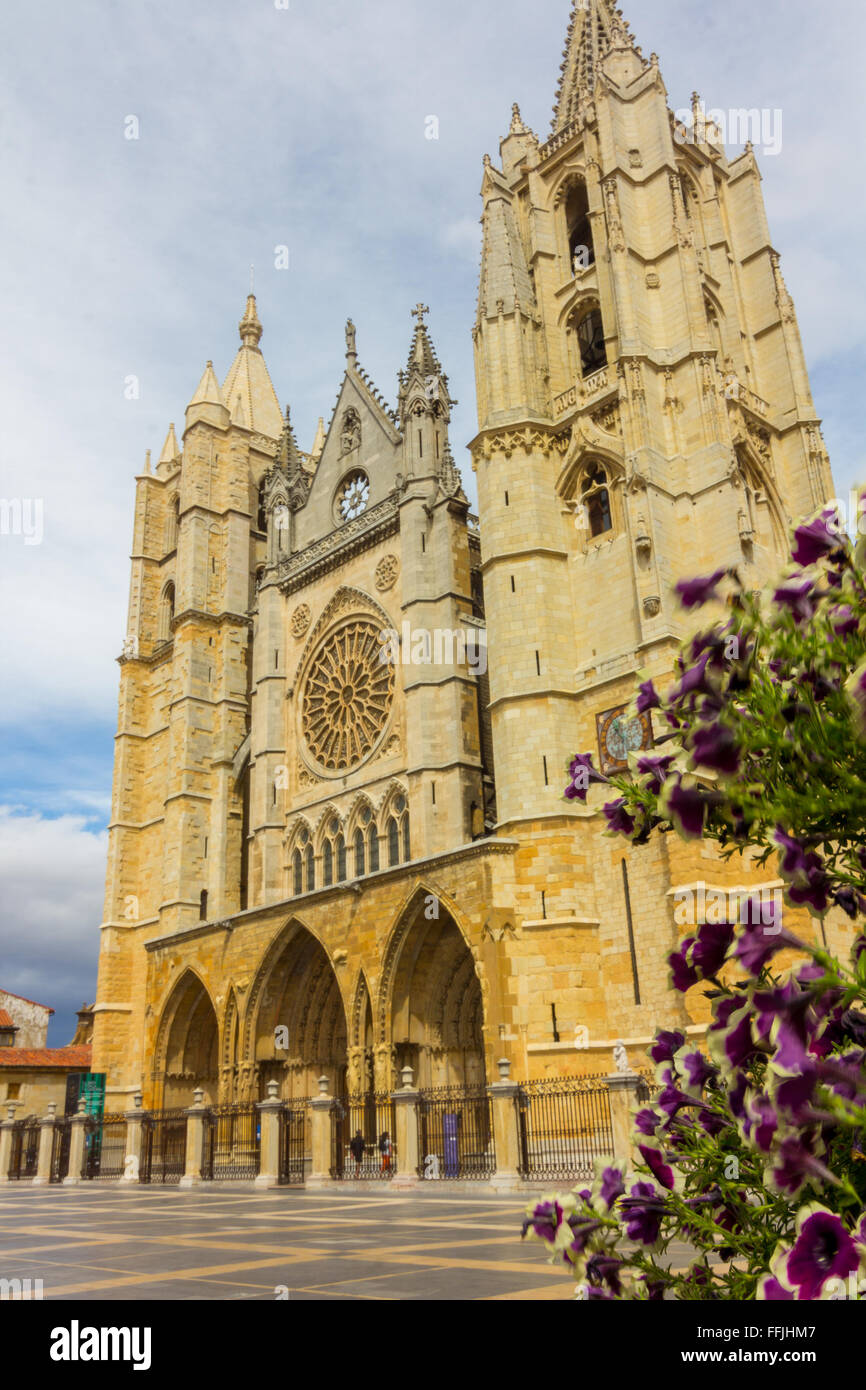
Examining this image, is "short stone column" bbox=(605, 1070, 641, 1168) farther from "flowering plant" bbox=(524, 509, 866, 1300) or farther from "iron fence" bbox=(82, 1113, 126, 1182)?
"iron fence" bbox=(82, 1113, 126, 1182)

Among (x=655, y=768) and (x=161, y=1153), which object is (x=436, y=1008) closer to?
(x=161, y=1153)

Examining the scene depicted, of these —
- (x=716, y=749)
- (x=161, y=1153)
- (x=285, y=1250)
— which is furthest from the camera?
(x=161, y=1153)

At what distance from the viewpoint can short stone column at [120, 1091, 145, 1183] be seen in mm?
22258

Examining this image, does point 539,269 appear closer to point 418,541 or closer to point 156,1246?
point 418,541

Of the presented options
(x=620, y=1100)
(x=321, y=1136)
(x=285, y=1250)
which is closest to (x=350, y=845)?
(x=321, y=1136)

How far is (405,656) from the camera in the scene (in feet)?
81.7

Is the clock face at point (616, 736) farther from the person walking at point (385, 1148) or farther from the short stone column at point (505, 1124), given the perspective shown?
the person walking at point (385, 1148)

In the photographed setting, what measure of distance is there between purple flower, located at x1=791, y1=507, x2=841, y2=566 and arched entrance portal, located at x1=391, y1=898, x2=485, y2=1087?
19120mm

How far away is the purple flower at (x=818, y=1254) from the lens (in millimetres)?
1635

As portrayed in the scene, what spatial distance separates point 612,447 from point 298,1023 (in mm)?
15138

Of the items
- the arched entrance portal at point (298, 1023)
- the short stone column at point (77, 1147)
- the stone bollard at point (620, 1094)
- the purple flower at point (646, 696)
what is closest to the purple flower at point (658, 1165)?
the purple flower at point (646, 696)

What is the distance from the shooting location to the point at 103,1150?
26.3 m

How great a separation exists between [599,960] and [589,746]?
162 inches
